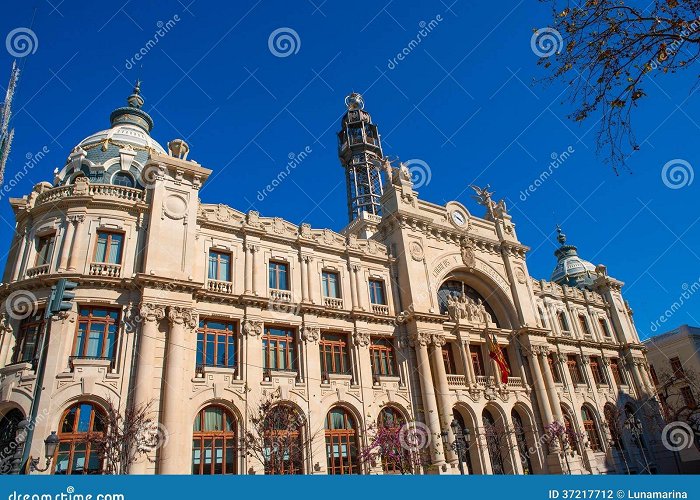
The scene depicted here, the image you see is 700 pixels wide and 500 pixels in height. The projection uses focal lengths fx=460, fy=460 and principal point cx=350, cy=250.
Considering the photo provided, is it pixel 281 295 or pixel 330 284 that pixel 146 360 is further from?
pixel 330 284

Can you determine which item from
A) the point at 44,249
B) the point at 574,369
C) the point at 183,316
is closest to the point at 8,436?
the point at 183,316

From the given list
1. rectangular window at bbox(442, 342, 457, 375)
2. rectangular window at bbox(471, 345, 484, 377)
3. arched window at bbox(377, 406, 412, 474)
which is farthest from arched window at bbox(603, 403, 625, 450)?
arched window at bbox(377, 406, 412, 474)

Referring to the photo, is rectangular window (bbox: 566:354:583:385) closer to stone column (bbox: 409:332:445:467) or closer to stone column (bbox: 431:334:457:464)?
stone column (bbox: 431:334:457:464)

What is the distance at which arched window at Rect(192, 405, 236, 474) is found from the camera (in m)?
20.1

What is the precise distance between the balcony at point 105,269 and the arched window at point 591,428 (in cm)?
3519

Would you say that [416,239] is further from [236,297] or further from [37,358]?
[37,358]

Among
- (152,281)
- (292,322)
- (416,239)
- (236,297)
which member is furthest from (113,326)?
(416,239)

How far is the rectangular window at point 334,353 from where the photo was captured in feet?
83.9

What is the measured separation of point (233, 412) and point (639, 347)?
137 feet

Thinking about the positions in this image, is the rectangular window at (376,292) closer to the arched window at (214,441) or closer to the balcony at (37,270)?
the arched window at (214,441)

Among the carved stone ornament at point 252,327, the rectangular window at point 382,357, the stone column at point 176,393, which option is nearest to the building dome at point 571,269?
the rectangular window at point 382,357

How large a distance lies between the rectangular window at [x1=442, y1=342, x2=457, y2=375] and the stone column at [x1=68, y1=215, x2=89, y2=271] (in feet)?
72.0

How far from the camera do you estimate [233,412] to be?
2150 centimetres

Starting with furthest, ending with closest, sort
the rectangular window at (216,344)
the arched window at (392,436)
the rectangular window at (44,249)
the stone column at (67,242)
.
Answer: the arched window at (392,436), the rectangular window at (216,344), the rectangular window at (44,249), the stone column at (67,242)
